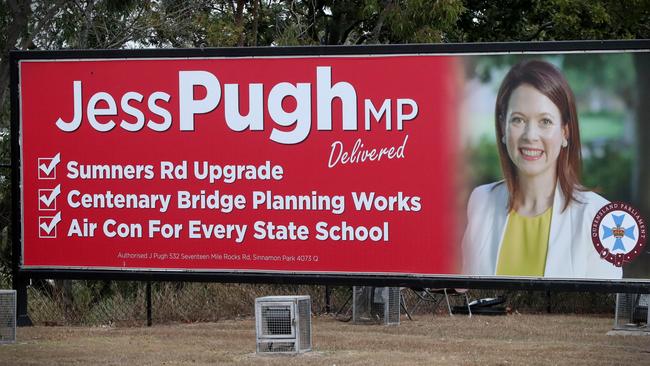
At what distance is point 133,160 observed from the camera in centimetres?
1499

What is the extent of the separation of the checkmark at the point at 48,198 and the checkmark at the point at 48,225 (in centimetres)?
12

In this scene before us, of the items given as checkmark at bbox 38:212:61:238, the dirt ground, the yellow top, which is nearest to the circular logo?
the yellow top

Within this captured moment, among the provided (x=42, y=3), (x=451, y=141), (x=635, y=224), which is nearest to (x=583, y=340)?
(x=635, y=224)

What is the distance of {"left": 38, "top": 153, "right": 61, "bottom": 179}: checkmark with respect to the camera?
49.9ft

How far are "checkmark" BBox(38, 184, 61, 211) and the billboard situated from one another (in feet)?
0.07

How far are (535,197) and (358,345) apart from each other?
106 inches

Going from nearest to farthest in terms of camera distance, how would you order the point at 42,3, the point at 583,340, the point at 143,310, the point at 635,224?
1. the point at 635,224
2. the point at 583,340
3. the point at 143,310
4. the point at 42,3

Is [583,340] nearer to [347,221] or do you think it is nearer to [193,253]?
[347,221]

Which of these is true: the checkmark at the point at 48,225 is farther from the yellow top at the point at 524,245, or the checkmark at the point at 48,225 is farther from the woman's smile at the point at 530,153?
the woman's smile at the point at 530,153

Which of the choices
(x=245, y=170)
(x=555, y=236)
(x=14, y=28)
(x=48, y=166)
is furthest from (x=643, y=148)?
(x=14, y=28)

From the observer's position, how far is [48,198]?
15.2 meters

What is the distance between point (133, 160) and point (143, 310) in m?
3.07

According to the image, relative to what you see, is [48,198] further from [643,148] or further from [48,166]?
[643,148]

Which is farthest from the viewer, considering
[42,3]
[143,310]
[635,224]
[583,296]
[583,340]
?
[42,3]
